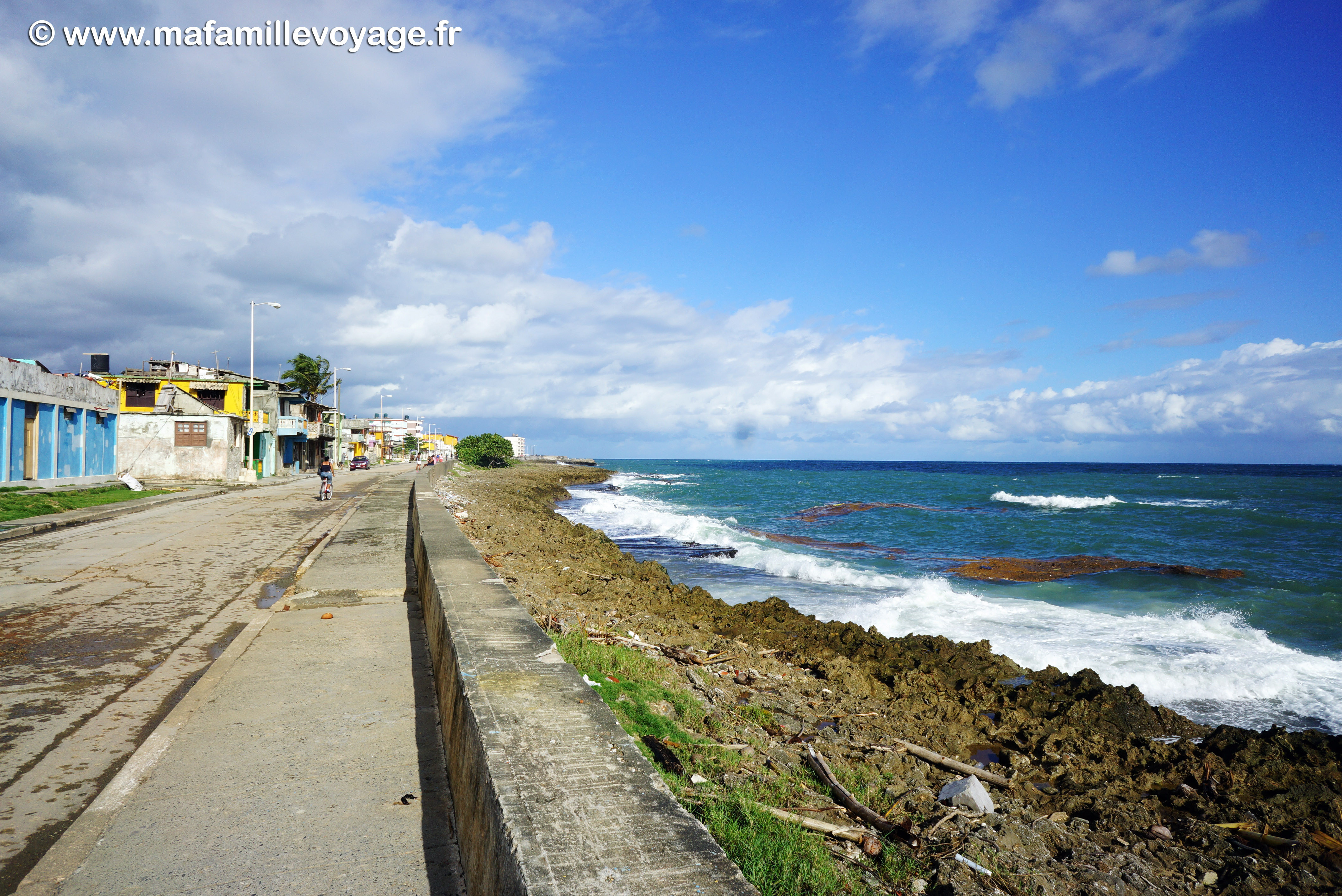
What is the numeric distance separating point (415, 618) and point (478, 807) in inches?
183

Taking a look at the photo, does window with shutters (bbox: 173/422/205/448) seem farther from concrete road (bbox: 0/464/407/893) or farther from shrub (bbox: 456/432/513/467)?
shrub (bbox: 456/432/513/467)

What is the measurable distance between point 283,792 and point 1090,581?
1865 cm

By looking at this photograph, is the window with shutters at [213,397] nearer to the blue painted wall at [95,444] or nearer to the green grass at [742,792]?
the blue painted wall at [95,444]

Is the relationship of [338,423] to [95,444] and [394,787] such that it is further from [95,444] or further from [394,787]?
[394,787]

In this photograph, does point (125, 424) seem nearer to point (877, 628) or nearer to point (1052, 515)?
point (877, 628)

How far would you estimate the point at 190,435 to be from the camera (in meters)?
32.0

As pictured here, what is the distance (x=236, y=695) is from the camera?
16.1ft

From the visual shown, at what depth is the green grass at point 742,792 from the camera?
127 inches


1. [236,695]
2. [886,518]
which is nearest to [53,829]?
[236,695]

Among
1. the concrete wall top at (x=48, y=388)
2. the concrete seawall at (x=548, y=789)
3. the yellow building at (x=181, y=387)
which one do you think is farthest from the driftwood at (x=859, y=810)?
the yellow building at (x=181, y=387)

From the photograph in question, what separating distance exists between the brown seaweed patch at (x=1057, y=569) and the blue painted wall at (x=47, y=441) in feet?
96.7

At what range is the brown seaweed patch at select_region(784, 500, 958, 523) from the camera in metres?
35.3

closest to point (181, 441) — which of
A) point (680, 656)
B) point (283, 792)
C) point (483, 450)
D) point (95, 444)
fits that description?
point (95, 444)

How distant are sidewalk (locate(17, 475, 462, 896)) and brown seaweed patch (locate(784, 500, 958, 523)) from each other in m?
28.9
